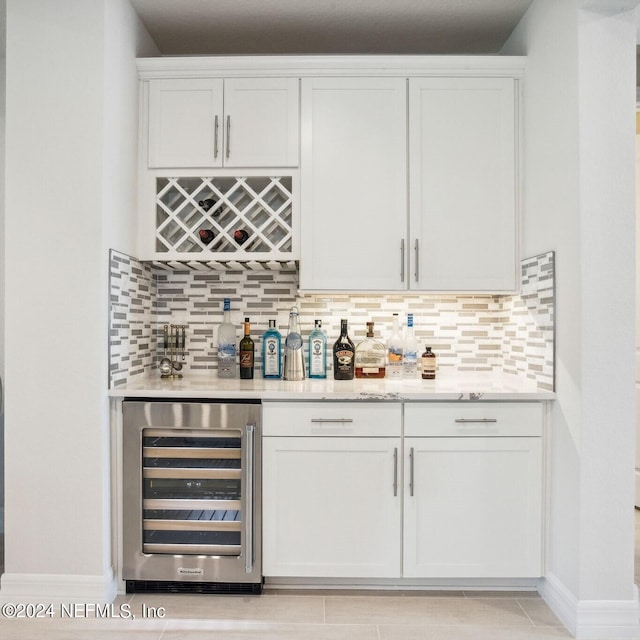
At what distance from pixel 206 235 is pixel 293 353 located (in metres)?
0.71

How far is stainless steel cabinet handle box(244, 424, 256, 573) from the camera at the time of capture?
84.0 inches

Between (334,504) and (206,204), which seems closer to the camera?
(334,504)

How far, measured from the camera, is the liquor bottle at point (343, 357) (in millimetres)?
2574

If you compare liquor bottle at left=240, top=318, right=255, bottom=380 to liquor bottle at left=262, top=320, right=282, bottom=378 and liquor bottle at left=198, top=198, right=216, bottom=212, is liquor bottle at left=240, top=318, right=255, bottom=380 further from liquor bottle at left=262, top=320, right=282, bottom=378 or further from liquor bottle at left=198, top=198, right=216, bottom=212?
liquor bottle at left=198, top=198, right=216, bottom=212

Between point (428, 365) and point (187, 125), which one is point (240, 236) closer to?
point (187, 125)

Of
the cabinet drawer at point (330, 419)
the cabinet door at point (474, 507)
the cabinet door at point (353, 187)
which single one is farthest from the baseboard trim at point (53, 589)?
the cabinet door at point (353, 187)

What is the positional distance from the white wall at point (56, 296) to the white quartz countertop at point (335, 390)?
0.82 ft

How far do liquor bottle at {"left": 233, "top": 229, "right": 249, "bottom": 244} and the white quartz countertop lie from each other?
0.68 m

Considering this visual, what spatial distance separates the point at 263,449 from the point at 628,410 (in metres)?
1.42

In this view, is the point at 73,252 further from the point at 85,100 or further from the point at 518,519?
the point at 518,519

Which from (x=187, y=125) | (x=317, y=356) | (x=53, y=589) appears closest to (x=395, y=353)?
(x=317, y=356)

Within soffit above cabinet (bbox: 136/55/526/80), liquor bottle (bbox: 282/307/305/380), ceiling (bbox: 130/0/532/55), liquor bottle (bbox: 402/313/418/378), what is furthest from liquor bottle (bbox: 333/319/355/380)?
ceiling (bbox: 130/0/532/55)

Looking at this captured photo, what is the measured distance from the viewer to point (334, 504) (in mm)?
2162

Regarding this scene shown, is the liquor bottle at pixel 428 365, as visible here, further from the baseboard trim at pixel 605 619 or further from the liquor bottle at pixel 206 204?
the liquor bottle at pixel 206 204
